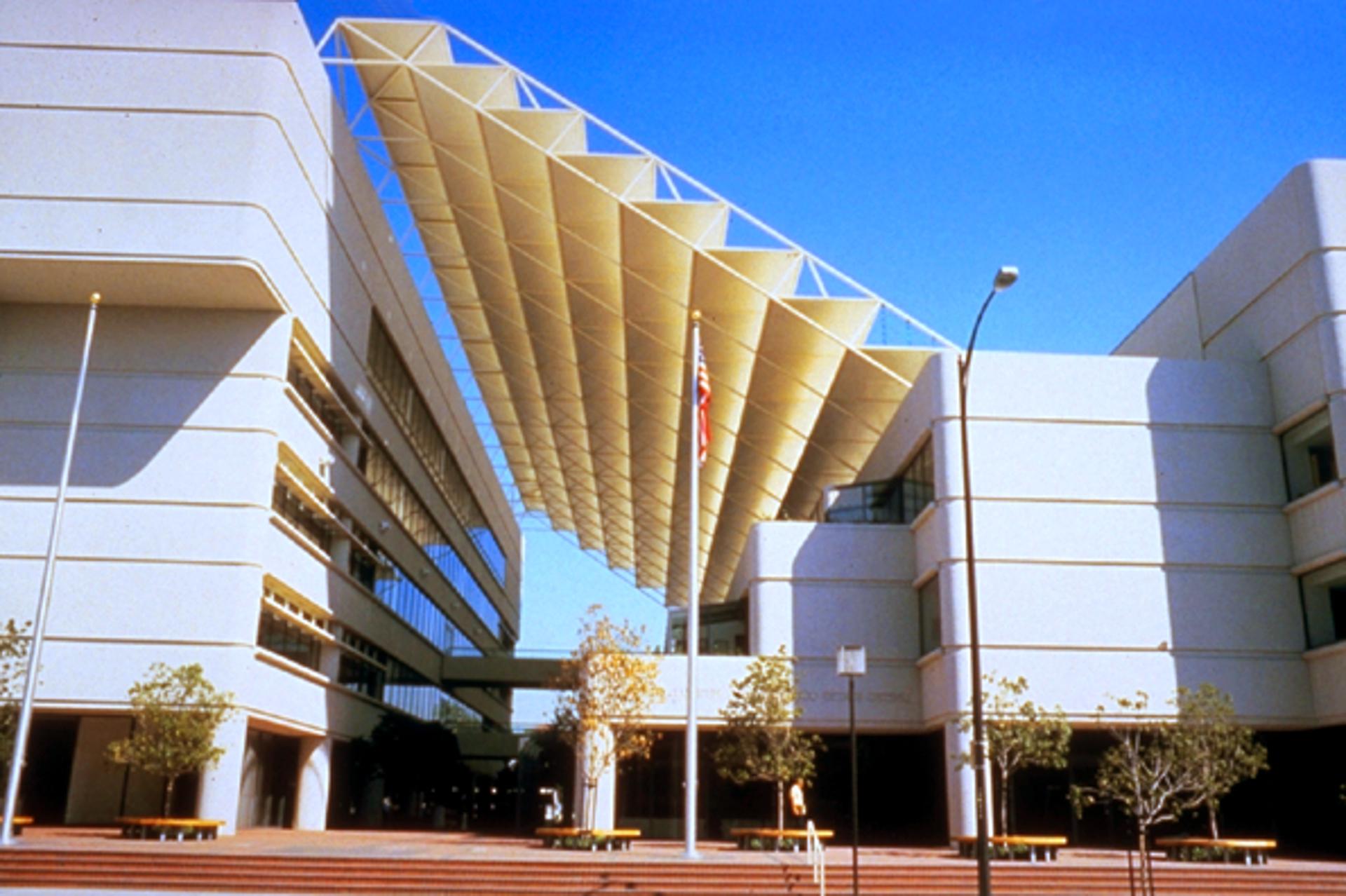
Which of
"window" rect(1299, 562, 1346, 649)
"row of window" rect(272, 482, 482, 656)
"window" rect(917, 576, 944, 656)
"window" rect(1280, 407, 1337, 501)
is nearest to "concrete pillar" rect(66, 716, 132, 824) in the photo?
"row of window" rect(272, 482, 482, 656)

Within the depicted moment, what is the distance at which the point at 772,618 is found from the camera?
131 feet

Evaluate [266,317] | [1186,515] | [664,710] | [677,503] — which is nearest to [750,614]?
[664,710]

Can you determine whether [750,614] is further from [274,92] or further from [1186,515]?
[274,92]

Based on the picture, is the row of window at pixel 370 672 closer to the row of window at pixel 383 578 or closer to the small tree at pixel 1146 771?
the row of window at pixel 383 578

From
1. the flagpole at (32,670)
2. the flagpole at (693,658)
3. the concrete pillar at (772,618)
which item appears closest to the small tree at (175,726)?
the flagpole at (32,670)

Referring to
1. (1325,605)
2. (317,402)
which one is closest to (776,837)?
(1325,605)

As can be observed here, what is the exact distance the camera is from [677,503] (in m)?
75.8

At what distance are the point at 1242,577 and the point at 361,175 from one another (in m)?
31.5

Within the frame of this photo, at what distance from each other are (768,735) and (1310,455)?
17.6 metres

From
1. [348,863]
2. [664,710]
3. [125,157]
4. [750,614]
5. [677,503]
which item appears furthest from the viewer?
[677,503]

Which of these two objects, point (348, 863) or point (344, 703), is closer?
point (348, 863)

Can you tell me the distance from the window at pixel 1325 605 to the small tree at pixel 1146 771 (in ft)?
16.2

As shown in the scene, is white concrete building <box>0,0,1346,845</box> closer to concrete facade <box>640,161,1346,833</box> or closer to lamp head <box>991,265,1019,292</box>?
concrete facade <box>640,161,1346,833</box>

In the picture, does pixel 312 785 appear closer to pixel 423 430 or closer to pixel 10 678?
pixel 10 678
